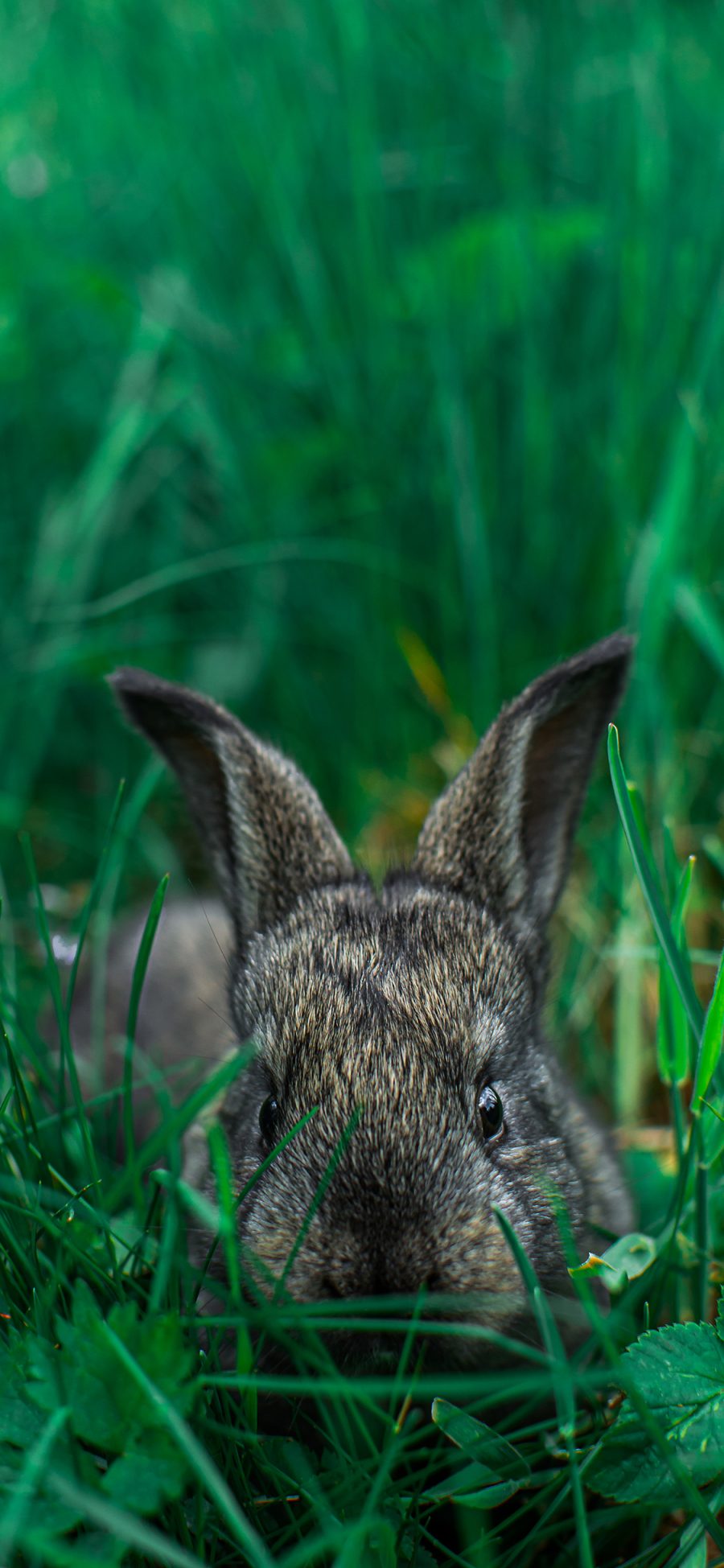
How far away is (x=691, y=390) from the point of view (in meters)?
4.75

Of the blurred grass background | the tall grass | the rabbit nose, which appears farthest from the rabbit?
the blurred grass background

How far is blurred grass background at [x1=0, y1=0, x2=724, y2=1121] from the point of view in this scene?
201 inches

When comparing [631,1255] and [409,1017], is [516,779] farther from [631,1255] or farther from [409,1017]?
[631,1255]

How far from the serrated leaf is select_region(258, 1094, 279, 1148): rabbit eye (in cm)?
93

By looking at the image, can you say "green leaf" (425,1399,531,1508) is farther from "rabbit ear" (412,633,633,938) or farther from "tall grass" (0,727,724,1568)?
"rabbit ear" (412,633,633,938)

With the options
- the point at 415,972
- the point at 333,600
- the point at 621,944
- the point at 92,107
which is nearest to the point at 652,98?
the point at 333,600

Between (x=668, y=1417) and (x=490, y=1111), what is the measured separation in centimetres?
78

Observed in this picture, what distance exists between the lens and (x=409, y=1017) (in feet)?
9.87

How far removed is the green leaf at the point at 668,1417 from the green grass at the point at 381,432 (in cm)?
174

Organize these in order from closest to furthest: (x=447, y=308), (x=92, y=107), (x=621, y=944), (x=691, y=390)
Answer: (x=621, y=944) → (x=691, y=390) → (x=447, y=308) → (x=92, y=107)

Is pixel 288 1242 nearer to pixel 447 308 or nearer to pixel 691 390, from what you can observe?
pixel 691 390

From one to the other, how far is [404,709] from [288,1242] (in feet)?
10.1

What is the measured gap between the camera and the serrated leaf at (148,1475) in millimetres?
2154

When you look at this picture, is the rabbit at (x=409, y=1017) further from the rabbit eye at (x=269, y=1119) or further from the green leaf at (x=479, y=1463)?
the green leaf at (x=479, y=1463)
